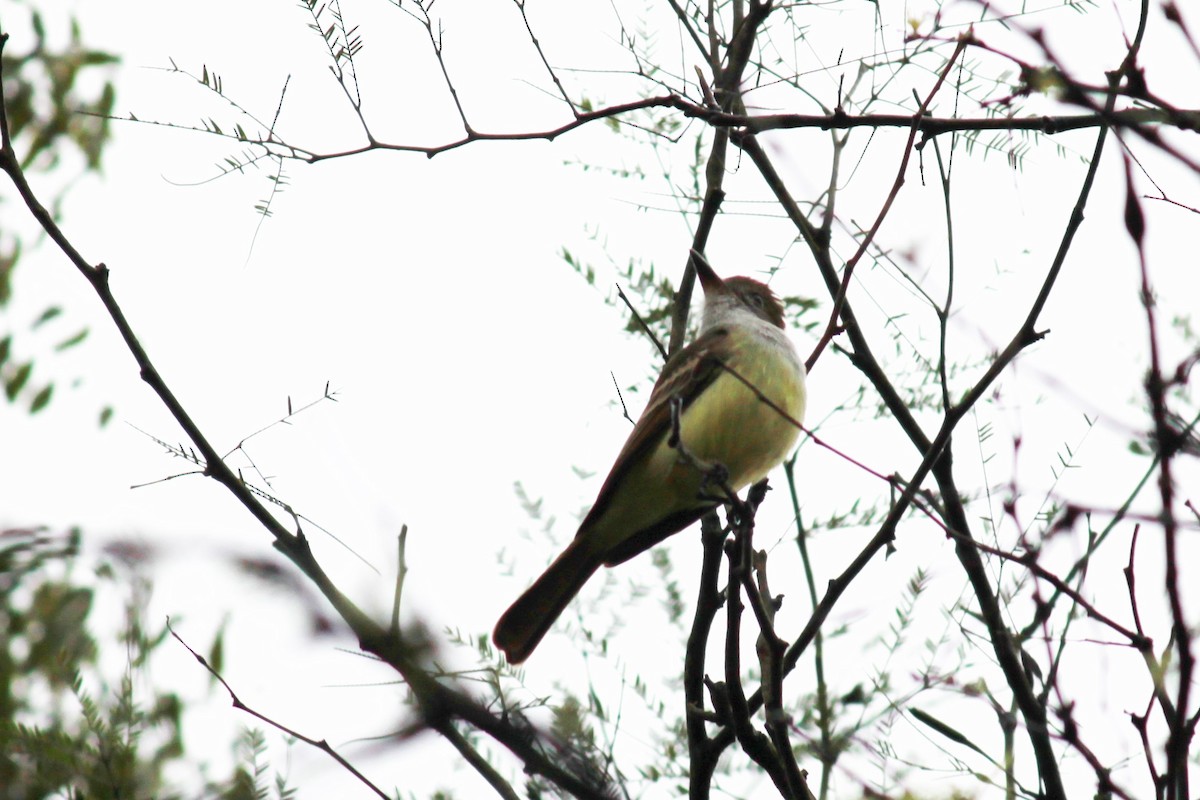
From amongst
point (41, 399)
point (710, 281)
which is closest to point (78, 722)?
point (41, 399)

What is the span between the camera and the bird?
17.9ft

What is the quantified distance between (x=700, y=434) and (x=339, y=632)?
432cm

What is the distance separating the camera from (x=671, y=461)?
18.3ft

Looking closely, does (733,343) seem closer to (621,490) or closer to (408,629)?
(621,490)

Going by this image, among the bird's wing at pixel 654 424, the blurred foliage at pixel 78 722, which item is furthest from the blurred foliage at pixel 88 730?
the bird's wing at pixel 654 424

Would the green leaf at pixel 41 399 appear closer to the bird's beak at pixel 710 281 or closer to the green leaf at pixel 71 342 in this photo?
the green leaf at pixel 71 342

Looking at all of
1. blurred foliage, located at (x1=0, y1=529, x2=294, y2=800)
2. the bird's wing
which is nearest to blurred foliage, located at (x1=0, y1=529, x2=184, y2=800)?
blurred foliage, located at (x1=0, y1=529, x2=294, y2=800)

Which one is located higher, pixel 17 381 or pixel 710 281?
pixel 710 281

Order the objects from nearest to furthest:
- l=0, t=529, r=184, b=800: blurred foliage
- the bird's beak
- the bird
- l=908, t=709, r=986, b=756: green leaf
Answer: l=908, t=709, r=986, b=756: green leaf < l=0, t=529, r=184, b=800: blurred foliage < the bird < the bird's beak

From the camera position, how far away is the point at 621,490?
572cm

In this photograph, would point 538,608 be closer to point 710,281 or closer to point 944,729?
point 710,281

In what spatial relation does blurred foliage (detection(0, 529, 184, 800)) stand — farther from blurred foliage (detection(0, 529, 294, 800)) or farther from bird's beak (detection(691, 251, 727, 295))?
bird's beak (detection(691, 251, 727, 295))

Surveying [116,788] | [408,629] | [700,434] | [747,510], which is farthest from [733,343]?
[408,629]

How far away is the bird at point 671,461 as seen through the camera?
Answer: 546cm
